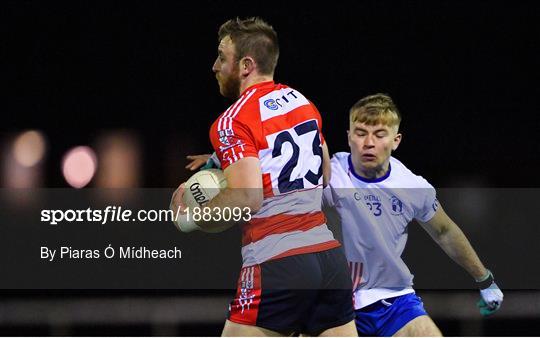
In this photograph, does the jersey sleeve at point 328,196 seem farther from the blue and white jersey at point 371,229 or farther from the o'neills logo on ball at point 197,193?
the o'neills logo on ball at point 197,193

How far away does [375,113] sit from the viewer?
172 inches

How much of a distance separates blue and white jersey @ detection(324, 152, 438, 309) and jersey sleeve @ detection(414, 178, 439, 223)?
0.26 ft

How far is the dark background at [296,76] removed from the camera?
11977 mm

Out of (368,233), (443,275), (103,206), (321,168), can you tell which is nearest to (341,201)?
(368,233)

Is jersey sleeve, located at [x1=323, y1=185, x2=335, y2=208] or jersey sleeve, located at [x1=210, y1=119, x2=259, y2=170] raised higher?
jersey sleeve, located at [x1=210, y1=119, x2=259, y2=170]

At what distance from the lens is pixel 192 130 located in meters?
12.6

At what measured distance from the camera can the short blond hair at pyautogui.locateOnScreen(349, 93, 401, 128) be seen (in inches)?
172

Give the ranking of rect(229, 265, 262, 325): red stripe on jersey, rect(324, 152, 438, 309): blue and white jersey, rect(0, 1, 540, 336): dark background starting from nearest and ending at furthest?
1. rect(229, 265, 262, 325): red stripe on jersey
2. rect(324, 152, 438, 309): blue and white jersey
3. rect(0, 1, 540, 336): dark background

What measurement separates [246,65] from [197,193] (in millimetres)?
633

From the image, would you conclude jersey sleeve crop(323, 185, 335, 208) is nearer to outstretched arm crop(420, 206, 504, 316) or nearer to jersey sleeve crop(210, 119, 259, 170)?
outstretched arm crop(420, 206, 504, 316)

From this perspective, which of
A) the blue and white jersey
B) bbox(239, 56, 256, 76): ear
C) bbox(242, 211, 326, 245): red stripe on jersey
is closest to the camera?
bbox(242, 211, 326, 245): red stripe on jersey

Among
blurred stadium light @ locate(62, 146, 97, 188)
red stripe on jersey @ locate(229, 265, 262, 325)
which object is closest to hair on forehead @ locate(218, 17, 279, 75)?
red stripe on jersey @ locate(229, 265, 262, 325)

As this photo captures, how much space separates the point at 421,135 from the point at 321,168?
8.59 m

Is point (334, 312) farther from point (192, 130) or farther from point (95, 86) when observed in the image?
point (95, 86)
